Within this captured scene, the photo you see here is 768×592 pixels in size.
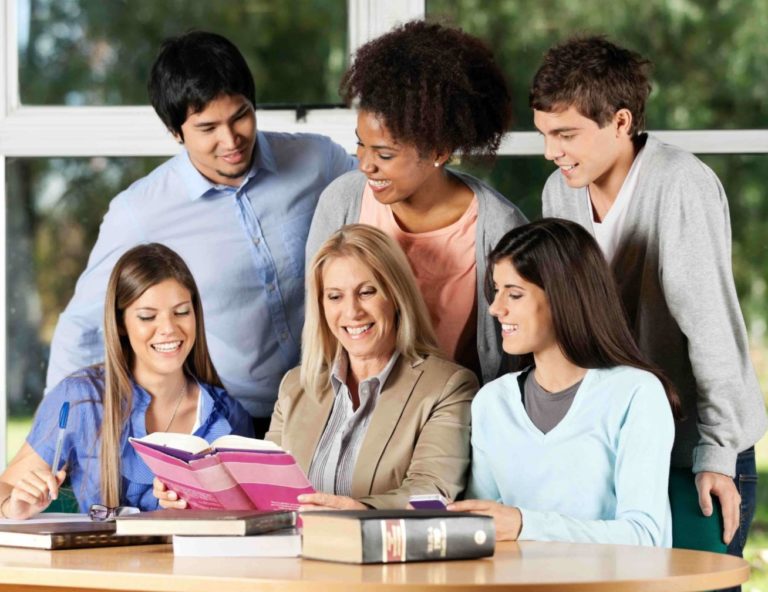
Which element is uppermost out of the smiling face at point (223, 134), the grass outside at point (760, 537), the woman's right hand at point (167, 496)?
the smiling face at point (223, 134)

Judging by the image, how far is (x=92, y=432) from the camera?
2.77 meters

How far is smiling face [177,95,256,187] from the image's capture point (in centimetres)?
287

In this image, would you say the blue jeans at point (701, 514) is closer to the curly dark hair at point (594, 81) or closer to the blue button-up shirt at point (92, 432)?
the curly dark hair at point (594, 81)

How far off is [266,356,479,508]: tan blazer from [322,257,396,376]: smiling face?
6 centimetres

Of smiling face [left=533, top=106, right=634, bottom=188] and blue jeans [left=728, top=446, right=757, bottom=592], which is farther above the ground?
smiling face [left=533, top=106, right=634, bottom=188]

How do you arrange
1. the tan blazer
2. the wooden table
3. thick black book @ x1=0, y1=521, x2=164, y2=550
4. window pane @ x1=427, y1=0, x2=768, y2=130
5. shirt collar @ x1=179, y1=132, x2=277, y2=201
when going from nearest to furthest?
the wooden table → thick black book @ x1=0, y1=521, x2=164, y2=550 → the tan blazer → shirt collar @ x1=179, y1=132, x2=277, y2=201 → window pane @ x1=427, y1=0, x2=768, y2=130

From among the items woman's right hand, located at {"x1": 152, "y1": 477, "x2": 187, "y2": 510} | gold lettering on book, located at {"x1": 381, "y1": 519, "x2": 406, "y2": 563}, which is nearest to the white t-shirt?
woman's right hand, located at {"x1": 152, "y1": 477, "x2": 187, "y2": 510}

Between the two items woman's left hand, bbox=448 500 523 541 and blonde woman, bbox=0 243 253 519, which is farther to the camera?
blonde woman, bbox=0 243 253 519

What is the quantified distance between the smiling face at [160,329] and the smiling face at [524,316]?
754 mm

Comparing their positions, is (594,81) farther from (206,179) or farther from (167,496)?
(167,496)

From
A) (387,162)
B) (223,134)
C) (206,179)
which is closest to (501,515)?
(387,162)

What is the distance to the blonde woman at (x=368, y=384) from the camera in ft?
8.42

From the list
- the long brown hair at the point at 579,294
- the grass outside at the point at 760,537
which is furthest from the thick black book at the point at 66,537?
the grass outside at the point at 760,537

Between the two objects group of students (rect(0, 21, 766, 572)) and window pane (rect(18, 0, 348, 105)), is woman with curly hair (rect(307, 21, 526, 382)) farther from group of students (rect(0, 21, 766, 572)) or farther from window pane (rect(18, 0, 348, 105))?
window pane (rect(18, 0, 348, 105))
